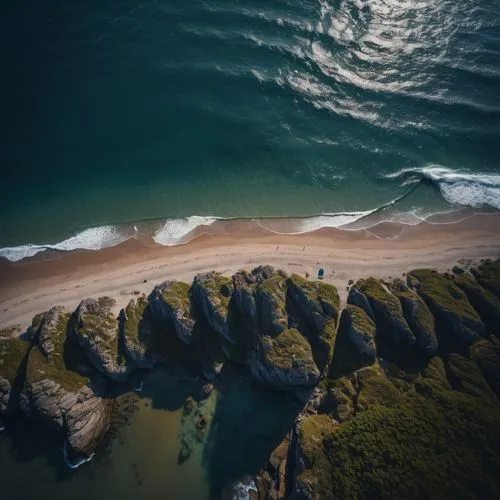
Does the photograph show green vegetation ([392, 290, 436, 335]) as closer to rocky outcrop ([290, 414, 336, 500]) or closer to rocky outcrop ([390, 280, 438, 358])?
rocky outcrop ([390, 280, 438, 358])

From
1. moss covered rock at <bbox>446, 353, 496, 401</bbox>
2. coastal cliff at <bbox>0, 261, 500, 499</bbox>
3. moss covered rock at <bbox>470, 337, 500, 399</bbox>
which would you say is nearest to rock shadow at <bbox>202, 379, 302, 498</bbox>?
coastal cliff at <bbox>0, 261, 500, 499</bbox>

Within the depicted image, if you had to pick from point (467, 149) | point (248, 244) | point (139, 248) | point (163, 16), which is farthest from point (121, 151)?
point (467, 149)

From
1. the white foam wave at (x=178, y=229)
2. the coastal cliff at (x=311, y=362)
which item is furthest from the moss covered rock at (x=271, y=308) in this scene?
the white foam wave at (x=178, y=229)

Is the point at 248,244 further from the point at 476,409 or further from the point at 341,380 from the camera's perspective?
the point at 476,409

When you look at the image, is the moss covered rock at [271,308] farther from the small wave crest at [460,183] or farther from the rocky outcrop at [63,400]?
the small wave crest at [460,183]

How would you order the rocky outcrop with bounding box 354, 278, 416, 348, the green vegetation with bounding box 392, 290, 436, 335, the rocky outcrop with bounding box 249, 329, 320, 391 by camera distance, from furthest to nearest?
the green vegetation with bounding box 392, 290, 436, 335
the rocky outcrop with bounding box 354, 278, 416, 348
the rocky outcrop with bounding box 249, 329, 320, 391

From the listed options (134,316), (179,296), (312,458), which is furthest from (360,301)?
(134,316)
